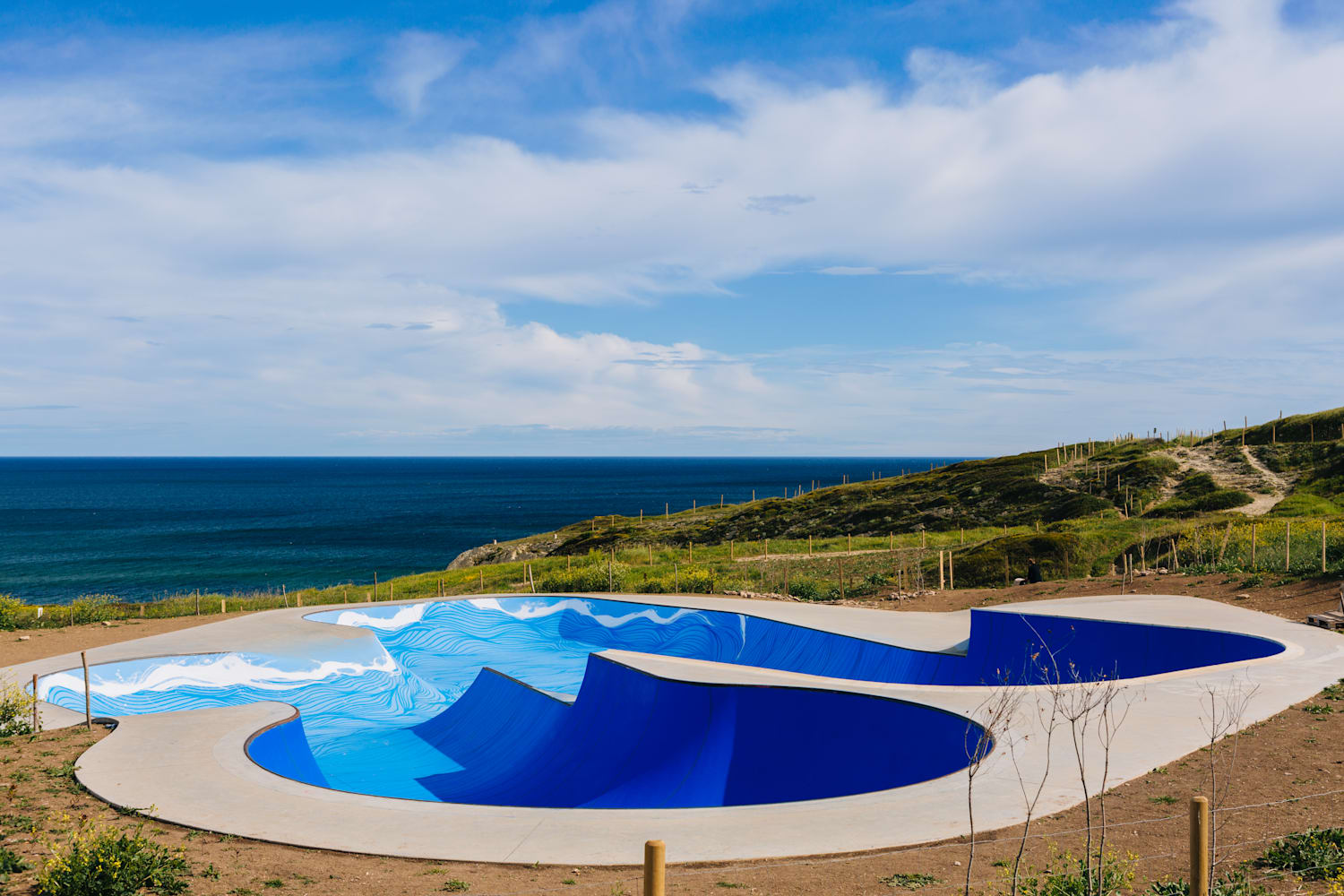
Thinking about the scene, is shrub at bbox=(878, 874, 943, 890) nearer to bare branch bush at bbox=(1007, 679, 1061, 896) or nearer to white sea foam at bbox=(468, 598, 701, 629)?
bare branch bush at bbox=(1007, 679, 1061, 896)

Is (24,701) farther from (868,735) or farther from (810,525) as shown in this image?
(810,525)

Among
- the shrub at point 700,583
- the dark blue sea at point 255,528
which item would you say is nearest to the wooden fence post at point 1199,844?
the shrub at point 700,583

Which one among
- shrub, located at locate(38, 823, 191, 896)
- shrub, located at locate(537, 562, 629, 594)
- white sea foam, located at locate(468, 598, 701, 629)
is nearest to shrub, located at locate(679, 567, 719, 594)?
shrub, located at locate(537, 562, 629, 594)

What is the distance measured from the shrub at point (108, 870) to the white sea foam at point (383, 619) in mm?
18621

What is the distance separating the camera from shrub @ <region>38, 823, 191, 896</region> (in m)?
6.05

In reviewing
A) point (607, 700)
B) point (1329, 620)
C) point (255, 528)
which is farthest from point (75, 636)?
point (255, 528)

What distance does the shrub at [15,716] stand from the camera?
39.2 feet

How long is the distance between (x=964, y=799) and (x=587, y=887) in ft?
13.8

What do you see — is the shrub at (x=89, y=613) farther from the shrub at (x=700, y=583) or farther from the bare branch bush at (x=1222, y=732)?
the bare branch bush at (x=1222, y=732)

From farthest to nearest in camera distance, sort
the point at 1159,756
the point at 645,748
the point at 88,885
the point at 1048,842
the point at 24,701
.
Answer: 1. the point at 645,748
2. the point at 24,701
3. the point at 1159,756
4. the point at 1048,842
5. the point at 88,885

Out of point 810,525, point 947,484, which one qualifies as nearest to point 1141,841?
point 810,525

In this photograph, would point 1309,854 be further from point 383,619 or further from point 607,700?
point 383,619

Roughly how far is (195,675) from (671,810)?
1419cm

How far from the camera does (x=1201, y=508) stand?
157 feet
